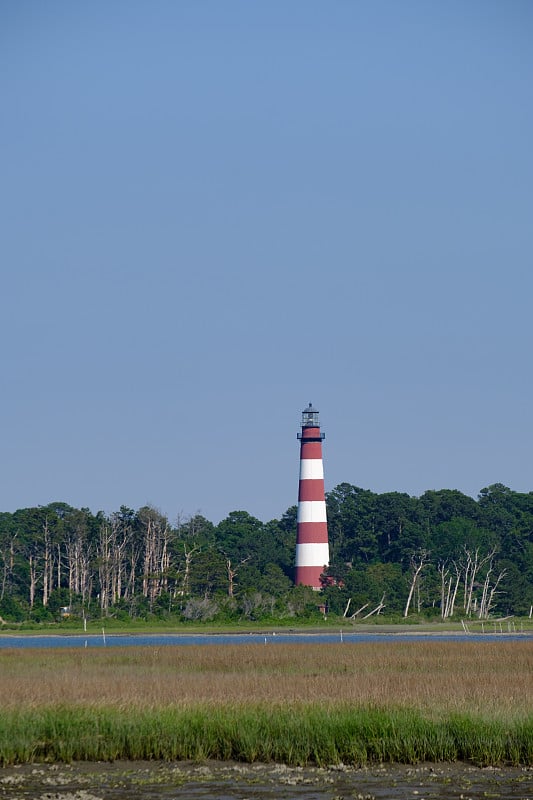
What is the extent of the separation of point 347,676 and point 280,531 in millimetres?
106549

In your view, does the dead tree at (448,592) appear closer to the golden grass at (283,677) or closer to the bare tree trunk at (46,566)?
the bare tree trunk at (46,566)

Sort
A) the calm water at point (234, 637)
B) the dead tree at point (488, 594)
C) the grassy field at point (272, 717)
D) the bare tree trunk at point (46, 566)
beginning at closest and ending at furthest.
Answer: the grassy field at point (272, 717), the calm water at point (234, 637), the dead tree at point (488, 594), the bare tree trunk at point (46, 566)

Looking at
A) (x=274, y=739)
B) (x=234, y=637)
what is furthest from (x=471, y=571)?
(x=274, y=739)

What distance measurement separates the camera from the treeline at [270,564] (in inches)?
4434

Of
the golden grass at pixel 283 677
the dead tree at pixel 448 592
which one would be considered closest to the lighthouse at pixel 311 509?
the dead tree at pixel 448 592

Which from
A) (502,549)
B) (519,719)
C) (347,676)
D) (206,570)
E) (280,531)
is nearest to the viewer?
(519,719)

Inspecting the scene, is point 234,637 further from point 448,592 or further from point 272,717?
point 272,717

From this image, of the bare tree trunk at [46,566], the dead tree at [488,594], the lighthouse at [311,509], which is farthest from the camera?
the bare tree trunk at [46,566]

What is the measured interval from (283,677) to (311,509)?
6082cm

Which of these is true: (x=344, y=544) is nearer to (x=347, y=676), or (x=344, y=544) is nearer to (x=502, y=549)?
(x=502, y=549)

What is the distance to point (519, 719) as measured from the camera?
96.6 feet

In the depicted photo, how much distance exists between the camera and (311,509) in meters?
105

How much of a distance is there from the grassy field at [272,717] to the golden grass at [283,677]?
0.10m

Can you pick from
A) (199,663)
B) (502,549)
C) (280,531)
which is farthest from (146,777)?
(280,531)
